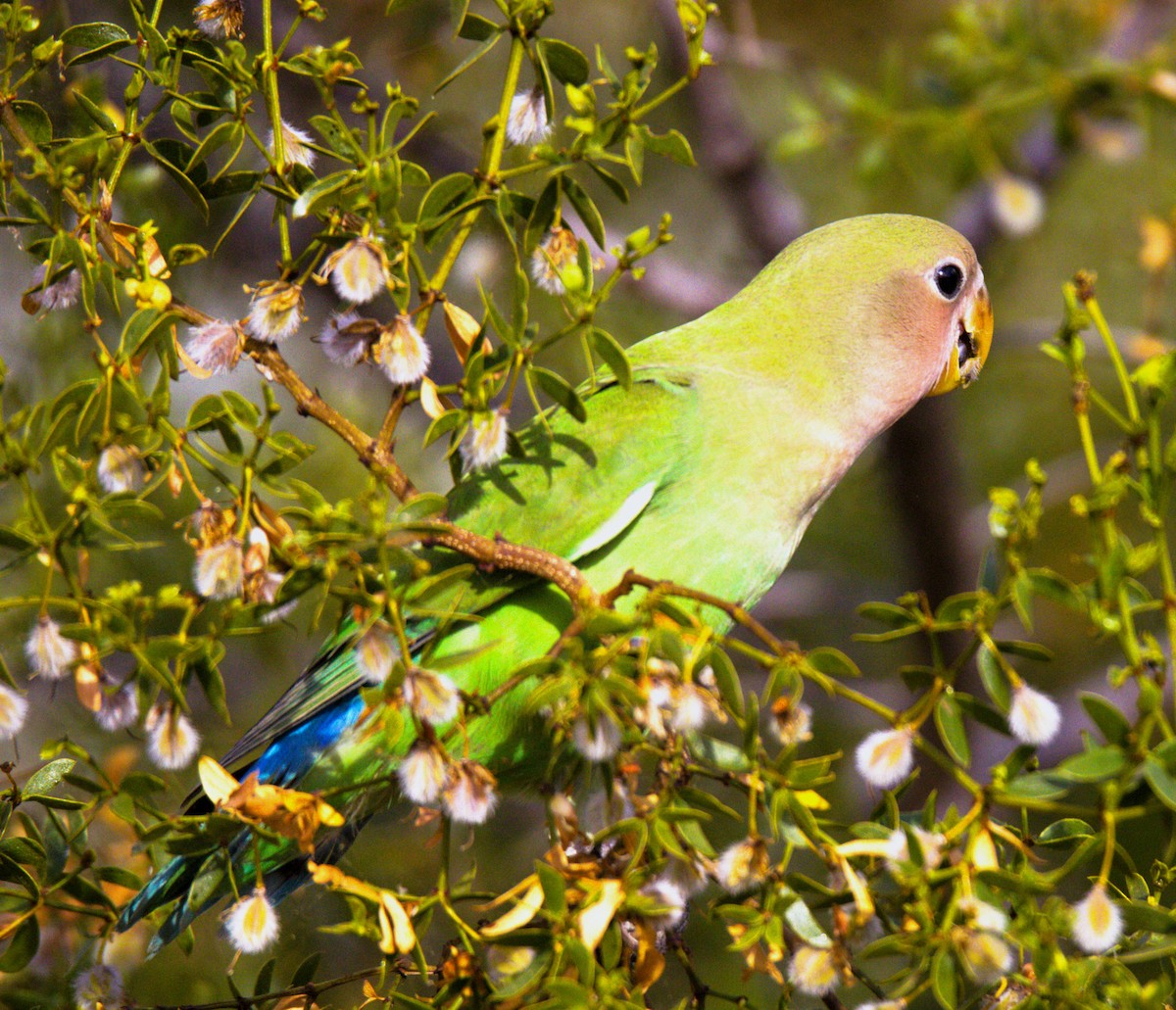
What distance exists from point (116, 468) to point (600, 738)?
595mm

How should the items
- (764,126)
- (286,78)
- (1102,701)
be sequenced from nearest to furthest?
(1102,701) < (286,78) < (764,126)

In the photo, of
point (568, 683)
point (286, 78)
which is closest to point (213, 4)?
point (568, 683)

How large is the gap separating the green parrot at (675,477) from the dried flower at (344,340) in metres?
0.30

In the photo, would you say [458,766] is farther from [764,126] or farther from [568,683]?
[764,126]

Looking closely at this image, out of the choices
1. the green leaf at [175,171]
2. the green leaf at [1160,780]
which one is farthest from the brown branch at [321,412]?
the green leaf at [1160,780]

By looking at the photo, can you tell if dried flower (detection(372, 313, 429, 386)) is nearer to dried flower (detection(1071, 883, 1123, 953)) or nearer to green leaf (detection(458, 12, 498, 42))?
green leaf (detection(458, 12, 498, 42))

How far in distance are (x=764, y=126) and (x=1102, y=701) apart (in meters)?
5.06

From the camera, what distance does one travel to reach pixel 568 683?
Answer: 42.3 inches

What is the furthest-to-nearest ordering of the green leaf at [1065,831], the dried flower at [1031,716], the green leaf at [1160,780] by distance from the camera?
1. the green leaf at [1065,831]
2. the dried flower at [1031,716]
3. the green leaf at [1160,780]

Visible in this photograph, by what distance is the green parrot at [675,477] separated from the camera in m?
1.83

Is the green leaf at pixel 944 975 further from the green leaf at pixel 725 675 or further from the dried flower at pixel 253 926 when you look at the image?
the dried flower at pixel 253 926

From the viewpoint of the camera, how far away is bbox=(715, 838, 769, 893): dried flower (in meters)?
1.17

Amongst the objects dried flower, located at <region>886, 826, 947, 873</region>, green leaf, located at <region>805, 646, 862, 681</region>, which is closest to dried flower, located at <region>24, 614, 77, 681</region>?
green leaf, located at <region>805, 646, 862, 681</region>

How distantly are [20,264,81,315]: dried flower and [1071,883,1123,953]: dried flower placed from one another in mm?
1293
